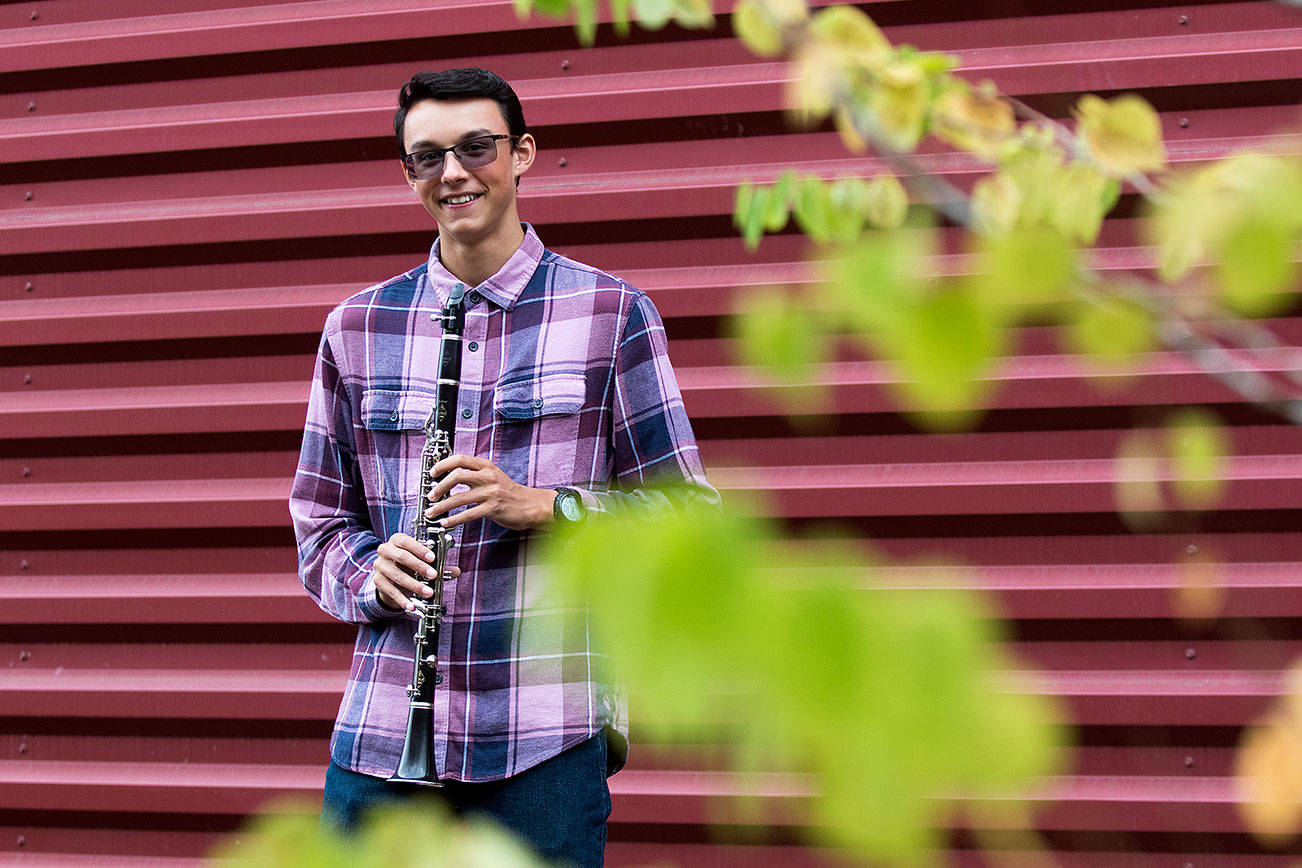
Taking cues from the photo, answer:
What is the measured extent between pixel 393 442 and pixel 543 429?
1.03 ft

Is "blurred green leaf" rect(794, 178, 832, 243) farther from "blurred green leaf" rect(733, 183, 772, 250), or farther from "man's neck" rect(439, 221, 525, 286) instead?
"man's neck" rect(439, 221, 525, 286)

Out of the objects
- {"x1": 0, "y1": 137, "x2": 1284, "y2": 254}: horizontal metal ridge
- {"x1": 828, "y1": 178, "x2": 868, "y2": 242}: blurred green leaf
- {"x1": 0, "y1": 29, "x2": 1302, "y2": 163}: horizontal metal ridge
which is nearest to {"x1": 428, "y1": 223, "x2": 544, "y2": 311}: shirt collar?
{"x1": 0, "y1": 137, "x2": 1284, "y2": 254}: horizontal metal ridge

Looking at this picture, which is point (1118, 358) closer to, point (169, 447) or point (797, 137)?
point (797, 137)

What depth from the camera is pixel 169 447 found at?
3.27m

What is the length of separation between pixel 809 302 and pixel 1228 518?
258 centimetres

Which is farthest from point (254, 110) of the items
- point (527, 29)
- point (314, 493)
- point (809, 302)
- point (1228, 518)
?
point (809, 302)

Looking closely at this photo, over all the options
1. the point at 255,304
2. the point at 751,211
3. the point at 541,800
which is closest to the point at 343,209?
the point at 255,304

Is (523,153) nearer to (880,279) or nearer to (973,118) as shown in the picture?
(973,118)

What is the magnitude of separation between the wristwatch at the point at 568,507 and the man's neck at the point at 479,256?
54 cm

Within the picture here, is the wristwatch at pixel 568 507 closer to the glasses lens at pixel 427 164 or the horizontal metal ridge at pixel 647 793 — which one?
the glasses lens at pixel 427 164

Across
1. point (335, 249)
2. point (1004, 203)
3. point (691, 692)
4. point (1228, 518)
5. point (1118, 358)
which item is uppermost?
point (335, 249)

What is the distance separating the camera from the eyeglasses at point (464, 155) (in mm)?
2152

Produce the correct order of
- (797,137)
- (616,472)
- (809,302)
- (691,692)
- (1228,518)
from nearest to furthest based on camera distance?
1. (691,692)
2. (809,302)
3. (616,472)
4. (1228,518)
5. (797,137)

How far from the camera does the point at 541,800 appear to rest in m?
1.98
